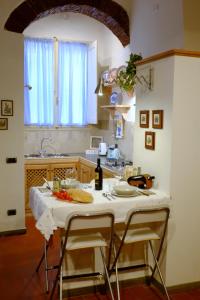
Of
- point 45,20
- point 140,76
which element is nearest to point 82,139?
point 45,20

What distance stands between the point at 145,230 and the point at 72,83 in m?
3.73

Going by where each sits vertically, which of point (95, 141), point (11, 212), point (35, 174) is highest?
point (95, 141)

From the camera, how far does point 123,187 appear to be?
3.07 m

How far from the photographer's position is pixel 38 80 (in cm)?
580

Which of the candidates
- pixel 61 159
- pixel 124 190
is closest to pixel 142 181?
pixel 124 190

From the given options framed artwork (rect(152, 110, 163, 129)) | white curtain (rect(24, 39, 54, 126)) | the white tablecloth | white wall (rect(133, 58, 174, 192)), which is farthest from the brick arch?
the white tablecloth

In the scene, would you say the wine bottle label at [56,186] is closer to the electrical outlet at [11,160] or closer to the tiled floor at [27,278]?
the tiled floor at [27,278]

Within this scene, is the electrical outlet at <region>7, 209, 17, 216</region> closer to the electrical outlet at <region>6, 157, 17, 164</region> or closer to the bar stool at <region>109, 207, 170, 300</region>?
the electrical outlet at <region>6, 157, 17, 164</region>

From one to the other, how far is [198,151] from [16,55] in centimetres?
251

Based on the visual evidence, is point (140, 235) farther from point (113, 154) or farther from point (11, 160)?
point (113, 154)

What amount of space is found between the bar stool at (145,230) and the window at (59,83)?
→ 3062 mm

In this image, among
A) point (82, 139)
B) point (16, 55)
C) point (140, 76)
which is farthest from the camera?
point (82, 139)

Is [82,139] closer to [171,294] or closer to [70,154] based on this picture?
[70,154]

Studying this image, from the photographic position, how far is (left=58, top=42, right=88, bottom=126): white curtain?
5.95 m
